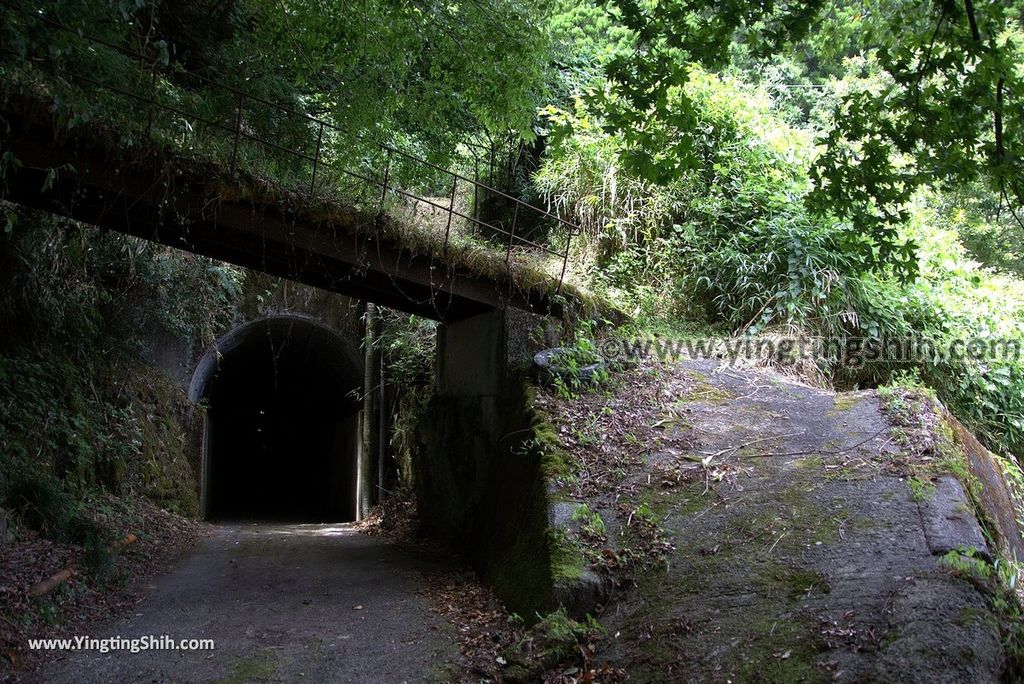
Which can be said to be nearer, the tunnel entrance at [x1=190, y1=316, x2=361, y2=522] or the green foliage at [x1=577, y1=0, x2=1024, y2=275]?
the green foliage at [x1=577, y1=0, x2=1024, y2=275]

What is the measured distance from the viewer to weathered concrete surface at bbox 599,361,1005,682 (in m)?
4.01

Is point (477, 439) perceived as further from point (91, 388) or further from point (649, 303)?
point (91, 388)

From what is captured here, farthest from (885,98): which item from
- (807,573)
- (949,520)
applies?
(807,573)

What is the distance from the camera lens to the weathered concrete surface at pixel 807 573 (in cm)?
401

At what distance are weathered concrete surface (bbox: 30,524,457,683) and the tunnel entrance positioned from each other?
19.3ft

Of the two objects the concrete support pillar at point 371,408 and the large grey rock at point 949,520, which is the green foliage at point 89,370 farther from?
the large grey rock at point 949,520

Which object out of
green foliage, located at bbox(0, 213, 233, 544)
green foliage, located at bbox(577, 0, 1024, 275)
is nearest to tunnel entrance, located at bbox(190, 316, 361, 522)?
green foliage, located at bbox(0, 213, 233, 544)

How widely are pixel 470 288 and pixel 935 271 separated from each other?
7.53m

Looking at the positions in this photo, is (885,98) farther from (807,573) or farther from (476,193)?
(476,193)

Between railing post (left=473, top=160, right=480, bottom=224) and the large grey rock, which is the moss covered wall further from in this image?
railing post (left=473, top=160, right=480, bottom=224)

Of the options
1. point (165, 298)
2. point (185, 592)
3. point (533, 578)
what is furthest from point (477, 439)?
point (165, 298)

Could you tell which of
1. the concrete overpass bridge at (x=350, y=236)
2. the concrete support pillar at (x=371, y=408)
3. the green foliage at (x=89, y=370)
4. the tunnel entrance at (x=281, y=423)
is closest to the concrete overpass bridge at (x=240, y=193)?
the concrete overpass bridge at (x=350, y=236)

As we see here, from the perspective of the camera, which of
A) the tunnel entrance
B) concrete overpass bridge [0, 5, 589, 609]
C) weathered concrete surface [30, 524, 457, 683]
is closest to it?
weathered concrete surface [30, 524, 457, 683]

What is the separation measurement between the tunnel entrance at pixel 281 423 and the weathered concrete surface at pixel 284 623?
5.87 m
